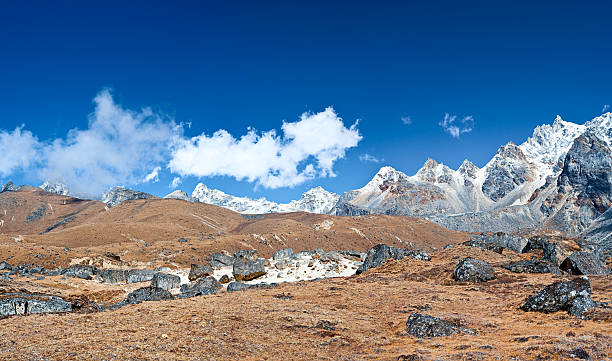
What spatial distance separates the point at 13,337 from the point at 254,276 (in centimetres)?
3444

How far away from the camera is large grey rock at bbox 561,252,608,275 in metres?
37.3

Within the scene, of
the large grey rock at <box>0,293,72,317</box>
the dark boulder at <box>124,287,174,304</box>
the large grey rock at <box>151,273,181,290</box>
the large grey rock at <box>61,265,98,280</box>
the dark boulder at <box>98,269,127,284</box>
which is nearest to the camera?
the large grey rock at <box>0,293,72,317</box>

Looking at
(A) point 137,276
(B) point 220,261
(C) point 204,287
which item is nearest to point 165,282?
(C) point 204,287

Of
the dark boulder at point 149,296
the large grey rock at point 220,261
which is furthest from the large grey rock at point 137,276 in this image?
the dark boulder at point 149,296

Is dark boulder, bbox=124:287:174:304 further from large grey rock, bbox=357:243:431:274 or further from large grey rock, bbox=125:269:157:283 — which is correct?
large grey rock, bbox=357:243:431:274

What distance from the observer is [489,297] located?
29078mm

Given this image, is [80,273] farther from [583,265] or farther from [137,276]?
[583,265]

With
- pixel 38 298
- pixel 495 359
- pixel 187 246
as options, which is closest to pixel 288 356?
pixel 495 359

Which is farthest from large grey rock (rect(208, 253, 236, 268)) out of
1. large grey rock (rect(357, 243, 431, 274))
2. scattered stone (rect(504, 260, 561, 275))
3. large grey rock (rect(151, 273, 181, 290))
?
scattered stone (rect(504, 260, 561, 275))

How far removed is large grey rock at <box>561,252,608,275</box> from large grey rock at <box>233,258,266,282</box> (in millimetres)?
36436

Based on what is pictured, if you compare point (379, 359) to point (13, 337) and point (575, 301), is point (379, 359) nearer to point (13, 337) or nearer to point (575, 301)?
point (575, 301)

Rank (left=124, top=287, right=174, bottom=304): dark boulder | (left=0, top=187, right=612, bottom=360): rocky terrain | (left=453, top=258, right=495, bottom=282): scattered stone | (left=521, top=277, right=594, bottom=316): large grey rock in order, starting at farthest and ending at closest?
(left=453, top=258, right=495, bottom=282): scattered stone < (left=124, top=287, right=174, bottom=304): dark boulder < (left=521, top=277, right=594, bottom=316): large grey rock < (left=0, top=187, right=612, bottom=360): rocky terrain

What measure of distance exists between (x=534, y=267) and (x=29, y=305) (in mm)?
44214

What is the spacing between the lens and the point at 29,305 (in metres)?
24.0
